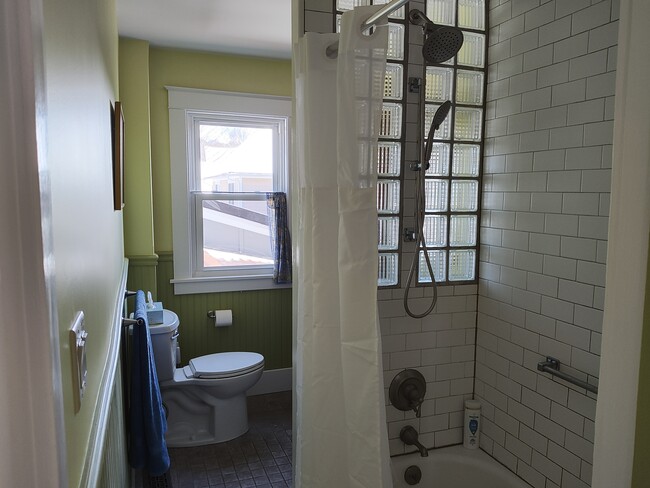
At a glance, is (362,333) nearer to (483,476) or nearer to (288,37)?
(483,476)

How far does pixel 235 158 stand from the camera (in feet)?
12.4

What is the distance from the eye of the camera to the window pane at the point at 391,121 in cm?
214

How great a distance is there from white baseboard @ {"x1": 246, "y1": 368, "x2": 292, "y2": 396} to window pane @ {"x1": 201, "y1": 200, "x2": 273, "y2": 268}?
90cm

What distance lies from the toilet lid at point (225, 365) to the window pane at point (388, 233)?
147 centimetres

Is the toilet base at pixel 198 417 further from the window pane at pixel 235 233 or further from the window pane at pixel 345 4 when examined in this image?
the window pane at pixel 345 4

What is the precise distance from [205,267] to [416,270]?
2.03 m

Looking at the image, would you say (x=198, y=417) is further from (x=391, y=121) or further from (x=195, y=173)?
(x=391, y=121)

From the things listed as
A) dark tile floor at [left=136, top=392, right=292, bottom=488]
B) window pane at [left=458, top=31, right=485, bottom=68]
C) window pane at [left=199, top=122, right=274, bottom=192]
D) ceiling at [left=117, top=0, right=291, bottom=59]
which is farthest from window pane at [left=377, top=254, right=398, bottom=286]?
window pane at [left=199, top=122, right=274, bottom=192]

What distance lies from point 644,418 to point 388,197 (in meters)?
1.51

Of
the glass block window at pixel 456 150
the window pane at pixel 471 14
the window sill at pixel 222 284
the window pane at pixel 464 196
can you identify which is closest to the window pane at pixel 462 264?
the glass block window at pixel 456 150

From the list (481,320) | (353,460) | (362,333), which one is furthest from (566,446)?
(362,333)

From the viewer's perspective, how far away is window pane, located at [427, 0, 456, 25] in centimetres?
218

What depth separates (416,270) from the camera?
2.25m

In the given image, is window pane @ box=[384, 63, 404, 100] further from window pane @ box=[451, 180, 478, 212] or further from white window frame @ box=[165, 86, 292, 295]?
white window frame @ box=[165, 86, 292, 295]
